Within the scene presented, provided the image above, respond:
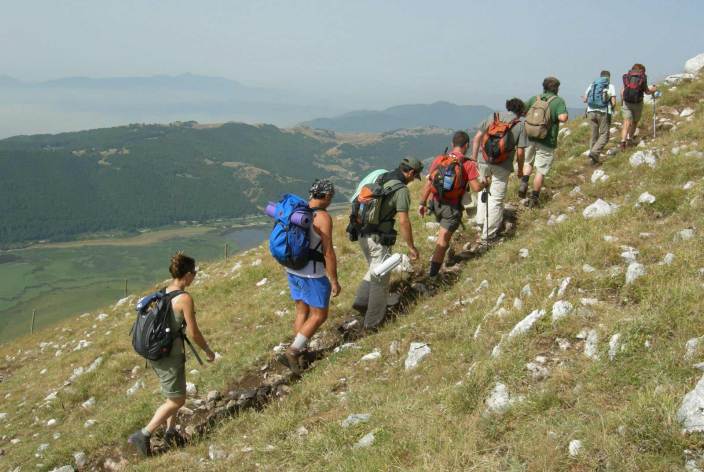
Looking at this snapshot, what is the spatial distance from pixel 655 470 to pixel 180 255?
5.81 meters

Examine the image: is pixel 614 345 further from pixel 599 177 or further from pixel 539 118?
pixel 599 177

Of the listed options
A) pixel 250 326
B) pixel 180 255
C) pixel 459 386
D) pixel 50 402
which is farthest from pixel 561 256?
pixel 50 402

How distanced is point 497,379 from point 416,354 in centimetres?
171

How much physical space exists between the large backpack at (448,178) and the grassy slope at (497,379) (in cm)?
147

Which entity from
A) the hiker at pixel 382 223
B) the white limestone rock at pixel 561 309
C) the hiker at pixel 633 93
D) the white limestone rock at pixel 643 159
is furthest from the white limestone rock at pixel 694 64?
the white limestone rock at pixel 561 309

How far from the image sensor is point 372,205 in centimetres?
836

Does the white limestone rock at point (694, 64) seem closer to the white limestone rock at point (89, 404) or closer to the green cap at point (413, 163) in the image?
the green cap at point (413, 163)

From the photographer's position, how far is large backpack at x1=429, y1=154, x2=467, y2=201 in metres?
9.03

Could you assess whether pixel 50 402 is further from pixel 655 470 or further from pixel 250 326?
pixel 655 470

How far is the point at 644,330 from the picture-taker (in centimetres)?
483

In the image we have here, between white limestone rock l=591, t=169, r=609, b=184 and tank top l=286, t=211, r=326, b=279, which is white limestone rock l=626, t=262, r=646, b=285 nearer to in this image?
tank top l=286, t=211, r=326, b=279

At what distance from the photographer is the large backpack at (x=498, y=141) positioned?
10.6m

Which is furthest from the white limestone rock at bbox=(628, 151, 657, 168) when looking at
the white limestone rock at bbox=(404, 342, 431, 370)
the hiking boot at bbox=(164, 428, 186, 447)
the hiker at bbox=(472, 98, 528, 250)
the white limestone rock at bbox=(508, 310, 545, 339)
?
the hiking boot at bbox=(164, 428, 186, 447)

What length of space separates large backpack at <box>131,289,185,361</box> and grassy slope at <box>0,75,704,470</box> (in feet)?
4.61
